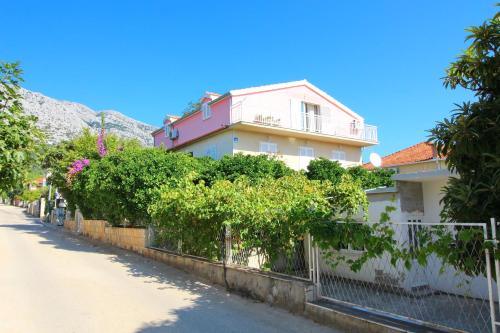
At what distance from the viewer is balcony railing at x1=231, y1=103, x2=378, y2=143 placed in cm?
2227

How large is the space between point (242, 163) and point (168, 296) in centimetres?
924

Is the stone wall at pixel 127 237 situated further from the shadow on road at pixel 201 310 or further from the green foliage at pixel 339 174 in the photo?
the green foliage at pixel 339 174

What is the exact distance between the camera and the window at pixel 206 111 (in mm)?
24381

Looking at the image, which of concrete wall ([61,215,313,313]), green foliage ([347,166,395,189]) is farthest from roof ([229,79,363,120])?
concrete wall ([61,215,313,313])

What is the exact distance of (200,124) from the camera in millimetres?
25344

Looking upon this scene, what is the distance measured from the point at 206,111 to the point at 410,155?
45.4 feet

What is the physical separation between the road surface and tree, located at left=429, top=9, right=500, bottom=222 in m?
2.81

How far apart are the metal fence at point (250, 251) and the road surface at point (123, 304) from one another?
0.74 meters

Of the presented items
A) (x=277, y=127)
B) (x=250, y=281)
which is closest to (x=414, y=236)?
(x=250, y=281)

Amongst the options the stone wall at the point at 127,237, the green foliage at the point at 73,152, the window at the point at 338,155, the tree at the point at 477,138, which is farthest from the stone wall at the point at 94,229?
the tree at the point at 477,138

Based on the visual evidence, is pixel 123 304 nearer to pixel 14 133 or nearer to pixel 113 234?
pixel 14 133

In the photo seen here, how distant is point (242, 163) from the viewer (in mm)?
16656

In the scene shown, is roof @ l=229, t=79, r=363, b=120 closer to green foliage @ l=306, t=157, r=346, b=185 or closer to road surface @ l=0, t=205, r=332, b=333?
green foliage @ l=306, t=157, r=346, b=185

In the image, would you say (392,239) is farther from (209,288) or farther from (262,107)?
(262,107)
